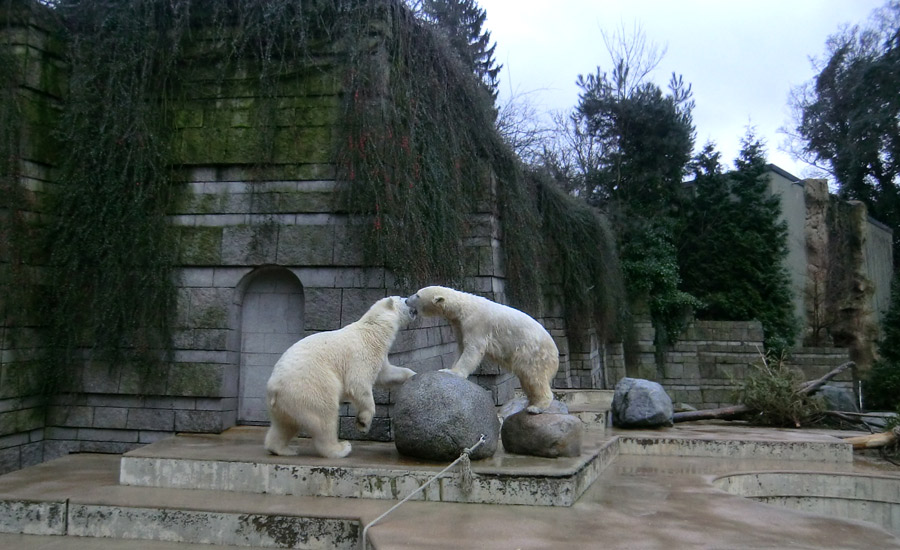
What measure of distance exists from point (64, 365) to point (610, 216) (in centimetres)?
1444

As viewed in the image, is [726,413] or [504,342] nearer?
[504,342]

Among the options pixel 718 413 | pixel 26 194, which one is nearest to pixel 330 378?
pixel 26 194

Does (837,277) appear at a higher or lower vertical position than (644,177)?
lower

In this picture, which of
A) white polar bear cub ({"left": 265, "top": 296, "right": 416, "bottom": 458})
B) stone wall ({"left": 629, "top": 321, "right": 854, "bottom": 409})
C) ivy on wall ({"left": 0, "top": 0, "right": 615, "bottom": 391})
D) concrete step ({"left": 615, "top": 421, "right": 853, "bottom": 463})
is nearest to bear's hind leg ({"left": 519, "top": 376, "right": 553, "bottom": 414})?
white polar bear cub ({"left": 265, "top": 296, "right": 416, "bottom": 458})

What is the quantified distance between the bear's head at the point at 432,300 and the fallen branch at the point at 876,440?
590cm

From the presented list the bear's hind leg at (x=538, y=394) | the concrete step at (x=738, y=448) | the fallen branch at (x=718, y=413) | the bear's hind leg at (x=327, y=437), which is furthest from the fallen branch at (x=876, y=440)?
the bear's hind leg at (x=327, y=437)

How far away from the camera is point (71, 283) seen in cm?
753

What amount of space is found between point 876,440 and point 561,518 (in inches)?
238

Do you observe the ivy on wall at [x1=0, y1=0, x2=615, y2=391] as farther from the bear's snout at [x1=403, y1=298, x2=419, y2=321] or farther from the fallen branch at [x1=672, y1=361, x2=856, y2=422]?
the fallen branch at [x1=672, y1=361, x2=856, y2=422]

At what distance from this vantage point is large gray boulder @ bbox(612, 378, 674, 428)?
28.3ft

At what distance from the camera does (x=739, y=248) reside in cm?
1862

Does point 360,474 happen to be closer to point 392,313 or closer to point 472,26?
point 392,313

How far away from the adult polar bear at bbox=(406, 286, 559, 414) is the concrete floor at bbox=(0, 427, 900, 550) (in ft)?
3.19

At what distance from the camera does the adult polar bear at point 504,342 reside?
5555 millimetres
